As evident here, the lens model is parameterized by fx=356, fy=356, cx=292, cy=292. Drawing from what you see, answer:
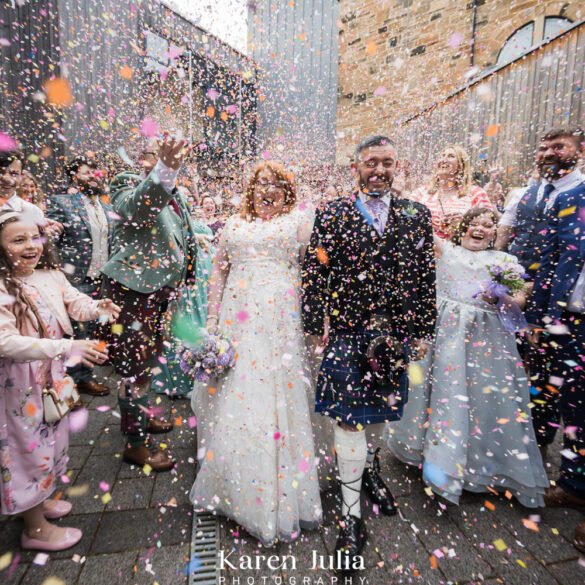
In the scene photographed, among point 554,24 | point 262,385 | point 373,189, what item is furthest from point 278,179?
point 554,24

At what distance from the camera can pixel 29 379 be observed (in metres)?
1.83

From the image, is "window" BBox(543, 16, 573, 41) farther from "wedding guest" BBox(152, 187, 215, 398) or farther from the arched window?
"wedding guest" BBox(152, 187, 215, 398)

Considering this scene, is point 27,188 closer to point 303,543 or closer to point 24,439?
point 24,439

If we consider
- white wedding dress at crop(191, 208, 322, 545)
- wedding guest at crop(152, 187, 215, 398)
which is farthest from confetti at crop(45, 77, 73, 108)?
white wedding dress at crop(191, 208, 322, 545)

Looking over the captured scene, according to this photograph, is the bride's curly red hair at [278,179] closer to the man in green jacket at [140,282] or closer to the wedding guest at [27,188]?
the man in green jacket at [140,282]

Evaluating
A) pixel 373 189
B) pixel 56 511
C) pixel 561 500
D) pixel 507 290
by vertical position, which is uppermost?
pixel 373 189

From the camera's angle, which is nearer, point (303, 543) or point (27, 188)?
point (303, 543)

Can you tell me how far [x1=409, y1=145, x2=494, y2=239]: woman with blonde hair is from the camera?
310 cm

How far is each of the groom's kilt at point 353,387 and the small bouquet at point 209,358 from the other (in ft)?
1.87

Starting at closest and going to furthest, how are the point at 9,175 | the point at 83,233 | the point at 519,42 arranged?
the point at 9,175
the point at 83,233
the point at 519,42

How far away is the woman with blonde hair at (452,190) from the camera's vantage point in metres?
3.10

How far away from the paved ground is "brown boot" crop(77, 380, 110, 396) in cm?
132

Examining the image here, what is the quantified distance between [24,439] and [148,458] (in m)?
0.97

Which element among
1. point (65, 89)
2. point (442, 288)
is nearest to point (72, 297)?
point (442, 288)
